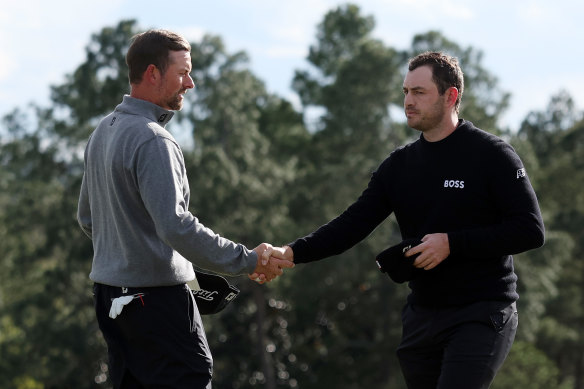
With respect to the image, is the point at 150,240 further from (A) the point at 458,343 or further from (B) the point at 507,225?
(B) the point at 507,225

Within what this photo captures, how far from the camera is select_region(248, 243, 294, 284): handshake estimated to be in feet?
18.5

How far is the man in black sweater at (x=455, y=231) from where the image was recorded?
17.0 ft

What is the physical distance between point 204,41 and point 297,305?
10783 millimetres

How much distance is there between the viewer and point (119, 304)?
4742 millimetres

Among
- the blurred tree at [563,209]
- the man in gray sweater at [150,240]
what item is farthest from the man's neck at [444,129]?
the blurred tree at [563,209]

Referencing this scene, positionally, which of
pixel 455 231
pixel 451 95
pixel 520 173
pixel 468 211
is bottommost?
pixel 455 231

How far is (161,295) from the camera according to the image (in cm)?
479

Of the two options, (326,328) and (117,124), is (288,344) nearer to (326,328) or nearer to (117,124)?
(326,328)

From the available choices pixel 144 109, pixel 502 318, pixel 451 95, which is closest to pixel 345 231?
pixel 451 95

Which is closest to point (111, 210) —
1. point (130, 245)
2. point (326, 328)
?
point (130, 245)

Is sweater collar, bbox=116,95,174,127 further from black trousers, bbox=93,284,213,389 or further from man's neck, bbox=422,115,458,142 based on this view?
man's neck, bbox=422,115,458,142

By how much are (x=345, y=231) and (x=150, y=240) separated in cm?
161

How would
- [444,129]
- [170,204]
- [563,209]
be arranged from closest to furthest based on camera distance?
[170,204]
[444,129]
[563,209]

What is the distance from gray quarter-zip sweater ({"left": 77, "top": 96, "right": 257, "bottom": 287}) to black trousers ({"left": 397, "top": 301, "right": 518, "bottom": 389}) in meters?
1.12
